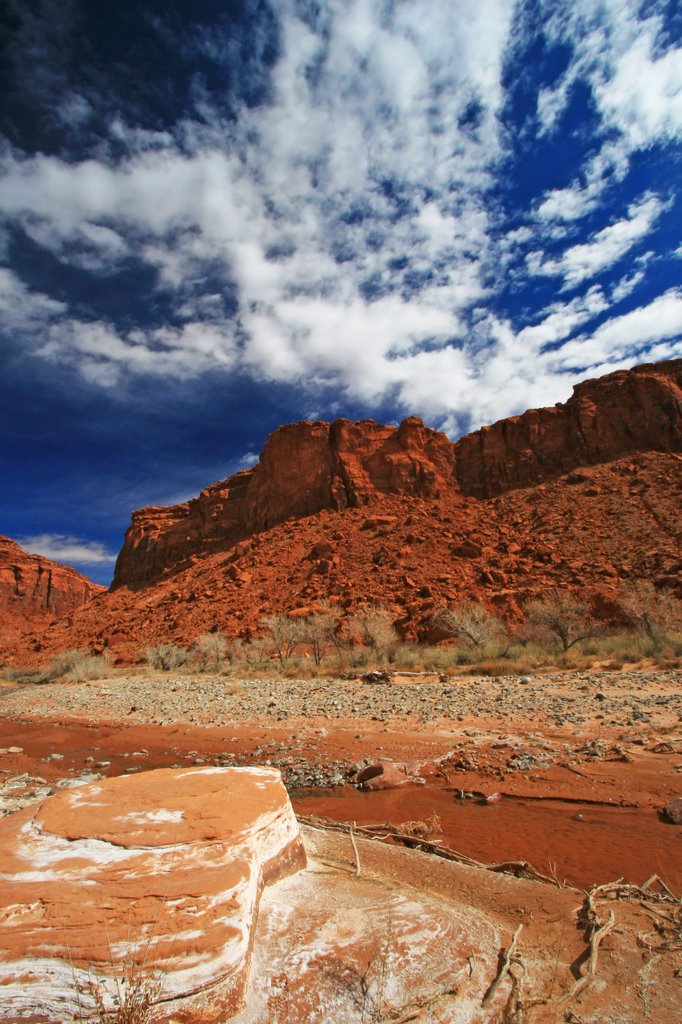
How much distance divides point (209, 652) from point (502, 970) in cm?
2689

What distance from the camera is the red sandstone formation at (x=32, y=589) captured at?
83.6 m

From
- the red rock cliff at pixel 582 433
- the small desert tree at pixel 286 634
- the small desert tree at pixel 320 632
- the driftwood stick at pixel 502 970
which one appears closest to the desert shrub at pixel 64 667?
the small desert tree at pixel 286 634

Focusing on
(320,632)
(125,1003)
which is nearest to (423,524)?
(320,632)

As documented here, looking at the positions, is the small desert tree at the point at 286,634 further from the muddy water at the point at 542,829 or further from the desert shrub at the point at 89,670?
the muddy water at the point at 542,829

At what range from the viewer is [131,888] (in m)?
2.07

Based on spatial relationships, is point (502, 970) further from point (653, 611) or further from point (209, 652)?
point (209, 652)

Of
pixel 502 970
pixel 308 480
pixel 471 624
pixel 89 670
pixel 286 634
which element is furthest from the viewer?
pixel 308 480

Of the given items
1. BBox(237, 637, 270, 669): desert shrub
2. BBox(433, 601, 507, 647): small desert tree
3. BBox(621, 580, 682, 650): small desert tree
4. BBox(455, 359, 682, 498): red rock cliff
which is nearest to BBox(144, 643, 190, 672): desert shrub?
BBox(237, 637, 270, 669): desert shrub

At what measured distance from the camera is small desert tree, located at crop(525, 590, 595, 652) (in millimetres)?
19922

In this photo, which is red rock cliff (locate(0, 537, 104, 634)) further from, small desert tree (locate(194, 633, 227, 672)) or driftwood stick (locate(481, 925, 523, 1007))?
driftwood stick (locate(481, 925, 523, 1007))

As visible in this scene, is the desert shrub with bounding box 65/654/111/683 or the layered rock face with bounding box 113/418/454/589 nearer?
the desert shrub with bounding box 65/654/111/683

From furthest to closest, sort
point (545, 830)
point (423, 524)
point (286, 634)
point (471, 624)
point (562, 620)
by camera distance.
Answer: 1. point (423, 524)
2. point (286, 634)
3. point (471, 624)
4. point (562, 620)
5. point (545, 830)

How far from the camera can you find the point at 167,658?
27.3 metres

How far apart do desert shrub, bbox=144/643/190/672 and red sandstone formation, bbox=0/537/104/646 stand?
65.7 meters
